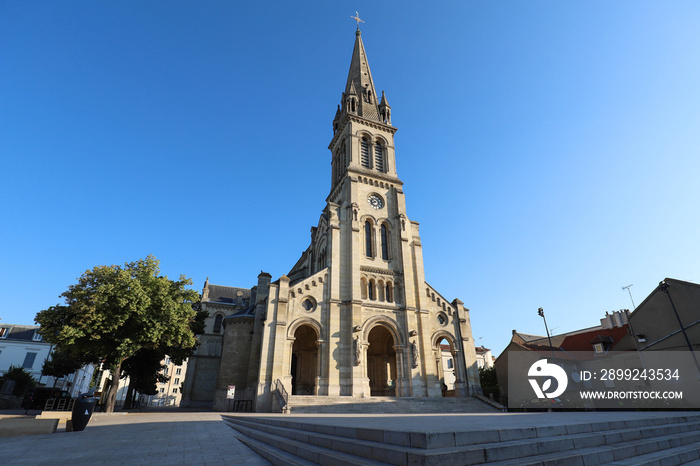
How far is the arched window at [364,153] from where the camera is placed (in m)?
38.1

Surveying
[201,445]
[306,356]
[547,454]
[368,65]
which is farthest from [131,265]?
[368,65]

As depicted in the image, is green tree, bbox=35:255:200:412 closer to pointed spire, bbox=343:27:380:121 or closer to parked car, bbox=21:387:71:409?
parked car, bbox=21:387:71:409

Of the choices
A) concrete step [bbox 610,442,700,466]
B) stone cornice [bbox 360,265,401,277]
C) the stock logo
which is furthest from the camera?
stone cornice [bbox 360,265,401,277]

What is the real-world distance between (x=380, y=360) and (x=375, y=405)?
10991mm

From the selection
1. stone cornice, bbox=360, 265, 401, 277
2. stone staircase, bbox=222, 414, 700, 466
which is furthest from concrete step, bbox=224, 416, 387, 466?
stone cornice, bbox=360, 265, 401, 277

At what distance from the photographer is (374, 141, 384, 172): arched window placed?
1526 inches

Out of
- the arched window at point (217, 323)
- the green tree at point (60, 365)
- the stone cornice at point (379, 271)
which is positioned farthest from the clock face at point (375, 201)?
the green tree at point (60, 365)

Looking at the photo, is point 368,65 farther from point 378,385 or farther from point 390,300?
point 378,385

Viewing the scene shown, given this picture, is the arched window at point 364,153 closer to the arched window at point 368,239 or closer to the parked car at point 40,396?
the arched window at point 368,239

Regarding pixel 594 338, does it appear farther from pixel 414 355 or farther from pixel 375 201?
pixel 375 201

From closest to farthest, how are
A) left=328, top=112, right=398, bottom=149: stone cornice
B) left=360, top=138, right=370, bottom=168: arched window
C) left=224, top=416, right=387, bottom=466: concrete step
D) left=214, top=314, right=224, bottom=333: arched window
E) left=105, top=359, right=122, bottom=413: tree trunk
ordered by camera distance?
left=224, top=416, right=387, bottom=466: concrete step
left=105, top=359, right=122, bottom=413: tree trunk
left=360, top=138, right=370, bottom=168: arched window
left=328, top=112, right=398, bottom=149: stone cornice
left=214, top=314, right=224, bottom=333: arched window

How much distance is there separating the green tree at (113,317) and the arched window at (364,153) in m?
23.9

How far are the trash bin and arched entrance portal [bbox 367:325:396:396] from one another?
23.4 metres

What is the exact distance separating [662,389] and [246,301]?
4763 centimetres
